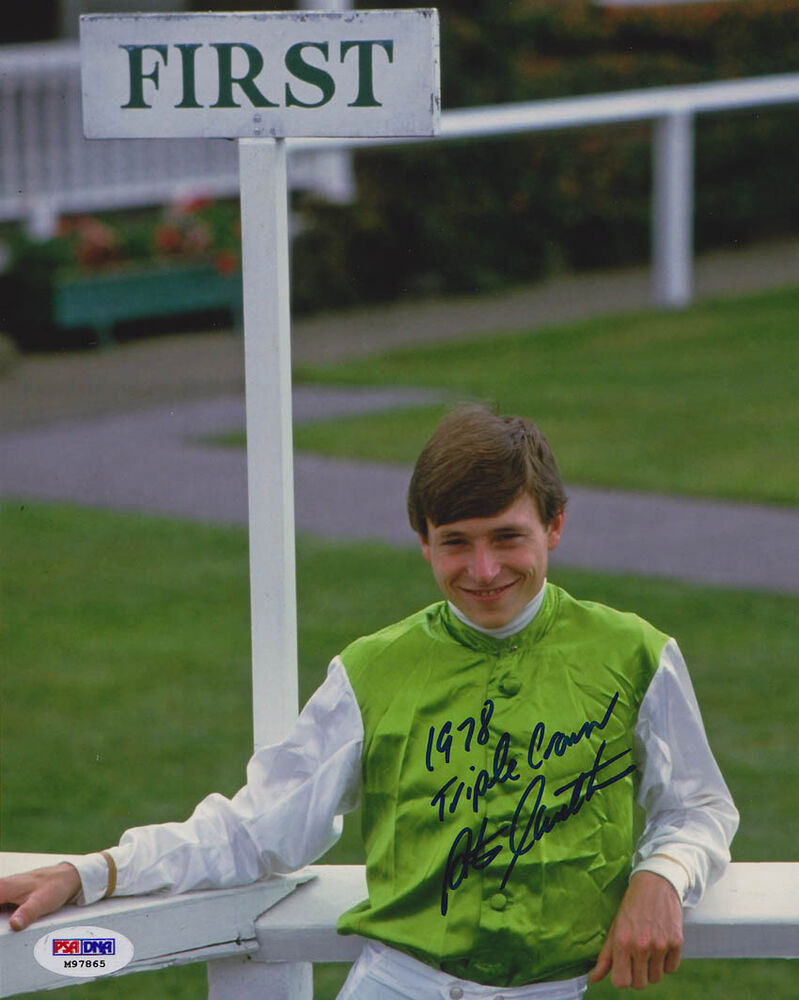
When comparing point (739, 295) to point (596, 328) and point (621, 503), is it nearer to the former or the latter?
point (596, 328)

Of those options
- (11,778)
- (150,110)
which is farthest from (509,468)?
(11,778)

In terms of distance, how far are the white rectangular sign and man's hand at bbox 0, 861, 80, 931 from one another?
0.94m

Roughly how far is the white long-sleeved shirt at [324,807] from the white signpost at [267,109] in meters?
0.15

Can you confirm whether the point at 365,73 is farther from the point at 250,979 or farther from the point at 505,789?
the point at 250,979

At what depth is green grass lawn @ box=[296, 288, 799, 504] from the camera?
7934 mm

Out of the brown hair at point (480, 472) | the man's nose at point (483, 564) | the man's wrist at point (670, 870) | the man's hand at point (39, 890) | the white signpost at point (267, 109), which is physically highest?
the white signpost at point (267, 109)

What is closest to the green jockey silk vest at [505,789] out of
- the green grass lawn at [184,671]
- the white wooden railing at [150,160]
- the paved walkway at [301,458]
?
the green grass lawn at [184,671]

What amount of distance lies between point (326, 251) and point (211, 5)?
3.54m

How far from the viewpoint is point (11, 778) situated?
15.9 feet

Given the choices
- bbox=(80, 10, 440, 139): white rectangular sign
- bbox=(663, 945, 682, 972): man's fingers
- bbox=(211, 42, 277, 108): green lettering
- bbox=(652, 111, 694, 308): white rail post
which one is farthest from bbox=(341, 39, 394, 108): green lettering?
bbox=(652, 111, 694, 308): white rail post

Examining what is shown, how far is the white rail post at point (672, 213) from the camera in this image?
41.6 feet

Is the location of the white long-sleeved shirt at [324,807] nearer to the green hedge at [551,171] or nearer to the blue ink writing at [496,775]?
the blue ink writing at [496,775]

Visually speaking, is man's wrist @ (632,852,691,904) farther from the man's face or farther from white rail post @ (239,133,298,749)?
white rail post @ (239,133,298,749)
